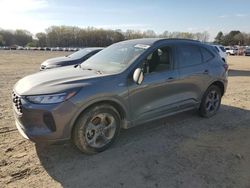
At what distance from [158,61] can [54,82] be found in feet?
6.63

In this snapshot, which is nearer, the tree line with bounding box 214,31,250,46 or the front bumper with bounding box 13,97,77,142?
the front bumper with bounding box 13,97,77,142

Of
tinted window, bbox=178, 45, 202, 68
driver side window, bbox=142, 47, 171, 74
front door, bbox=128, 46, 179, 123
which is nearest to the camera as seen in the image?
front door, bbox=128, 46, 179, 123

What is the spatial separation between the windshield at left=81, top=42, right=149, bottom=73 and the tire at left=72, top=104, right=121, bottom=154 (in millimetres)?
747

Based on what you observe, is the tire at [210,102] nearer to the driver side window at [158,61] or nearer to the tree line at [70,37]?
the driver side window at [158,61]

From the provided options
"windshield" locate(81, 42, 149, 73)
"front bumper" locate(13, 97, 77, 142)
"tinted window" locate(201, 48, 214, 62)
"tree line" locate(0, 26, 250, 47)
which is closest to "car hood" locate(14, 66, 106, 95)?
"front bumper" locate(13, 97, 77, 142)

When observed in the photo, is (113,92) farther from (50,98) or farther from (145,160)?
(145,160)

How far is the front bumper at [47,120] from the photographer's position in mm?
3875

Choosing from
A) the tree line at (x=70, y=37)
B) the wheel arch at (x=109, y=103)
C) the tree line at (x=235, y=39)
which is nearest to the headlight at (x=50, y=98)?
the wheel arch at (x=109, y=103)

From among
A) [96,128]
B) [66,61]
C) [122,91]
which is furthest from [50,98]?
[66,61]

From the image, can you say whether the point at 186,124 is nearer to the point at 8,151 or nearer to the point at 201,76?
the point at 201,76

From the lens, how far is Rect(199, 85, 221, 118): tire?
6328 mm

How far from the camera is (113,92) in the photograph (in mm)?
4379

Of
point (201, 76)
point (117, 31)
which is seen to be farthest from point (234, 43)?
point (201, 76)

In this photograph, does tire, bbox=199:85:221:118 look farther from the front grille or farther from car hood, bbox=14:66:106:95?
the front grille
